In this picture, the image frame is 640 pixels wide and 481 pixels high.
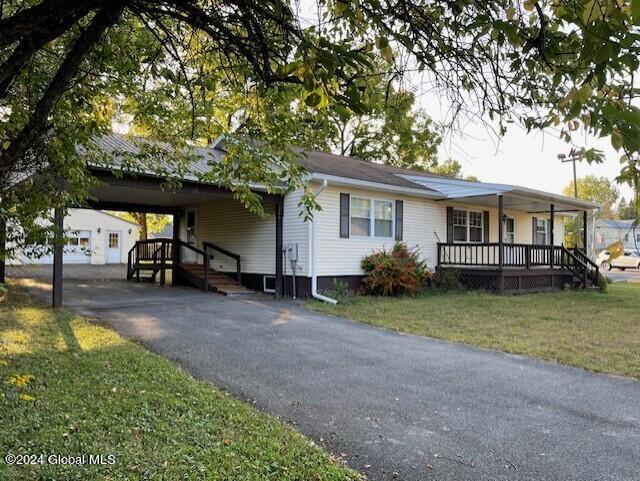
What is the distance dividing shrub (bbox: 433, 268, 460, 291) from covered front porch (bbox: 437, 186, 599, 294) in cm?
28

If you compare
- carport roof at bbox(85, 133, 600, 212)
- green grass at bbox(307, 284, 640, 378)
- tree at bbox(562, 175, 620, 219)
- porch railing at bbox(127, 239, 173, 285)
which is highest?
carport roof at bbox(85, 133, 600, 212)

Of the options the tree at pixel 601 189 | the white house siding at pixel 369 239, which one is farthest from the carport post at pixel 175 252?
the tree at pixel 601 189

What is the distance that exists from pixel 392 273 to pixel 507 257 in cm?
456

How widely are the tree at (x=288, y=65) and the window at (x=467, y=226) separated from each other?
43.8 feet

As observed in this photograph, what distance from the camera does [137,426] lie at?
3.59m

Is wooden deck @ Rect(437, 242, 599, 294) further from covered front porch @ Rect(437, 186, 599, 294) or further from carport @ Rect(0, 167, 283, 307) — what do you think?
carport @ Rect(0, 167, 283, 307)

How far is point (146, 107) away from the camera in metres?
4.47

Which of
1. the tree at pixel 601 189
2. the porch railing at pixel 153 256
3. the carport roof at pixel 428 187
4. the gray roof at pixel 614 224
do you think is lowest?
the porch railing at pixel 153 256

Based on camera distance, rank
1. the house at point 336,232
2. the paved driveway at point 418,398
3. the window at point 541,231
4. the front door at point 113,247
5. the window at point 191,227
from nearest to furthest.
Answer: the paved driveway at point 418,398
the house at point 336,232
the window at point 191,227
the window at point 541,231
the front door at point 113,247

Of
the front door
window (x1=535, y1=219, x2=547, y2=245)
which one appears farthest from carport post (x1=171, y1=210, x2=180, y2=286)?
the front door

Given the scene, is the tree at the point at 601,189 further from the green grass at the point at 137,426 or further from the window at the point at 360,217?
the window at the point at 360,217

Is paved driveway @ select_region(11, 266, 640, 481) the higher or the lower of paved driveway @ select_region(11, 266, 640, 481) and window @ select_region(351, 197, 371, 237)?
the lower

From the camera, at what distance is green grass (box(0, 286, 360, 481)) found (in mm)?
2953

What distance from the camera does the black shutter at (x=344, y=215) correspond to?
44.7 ft
